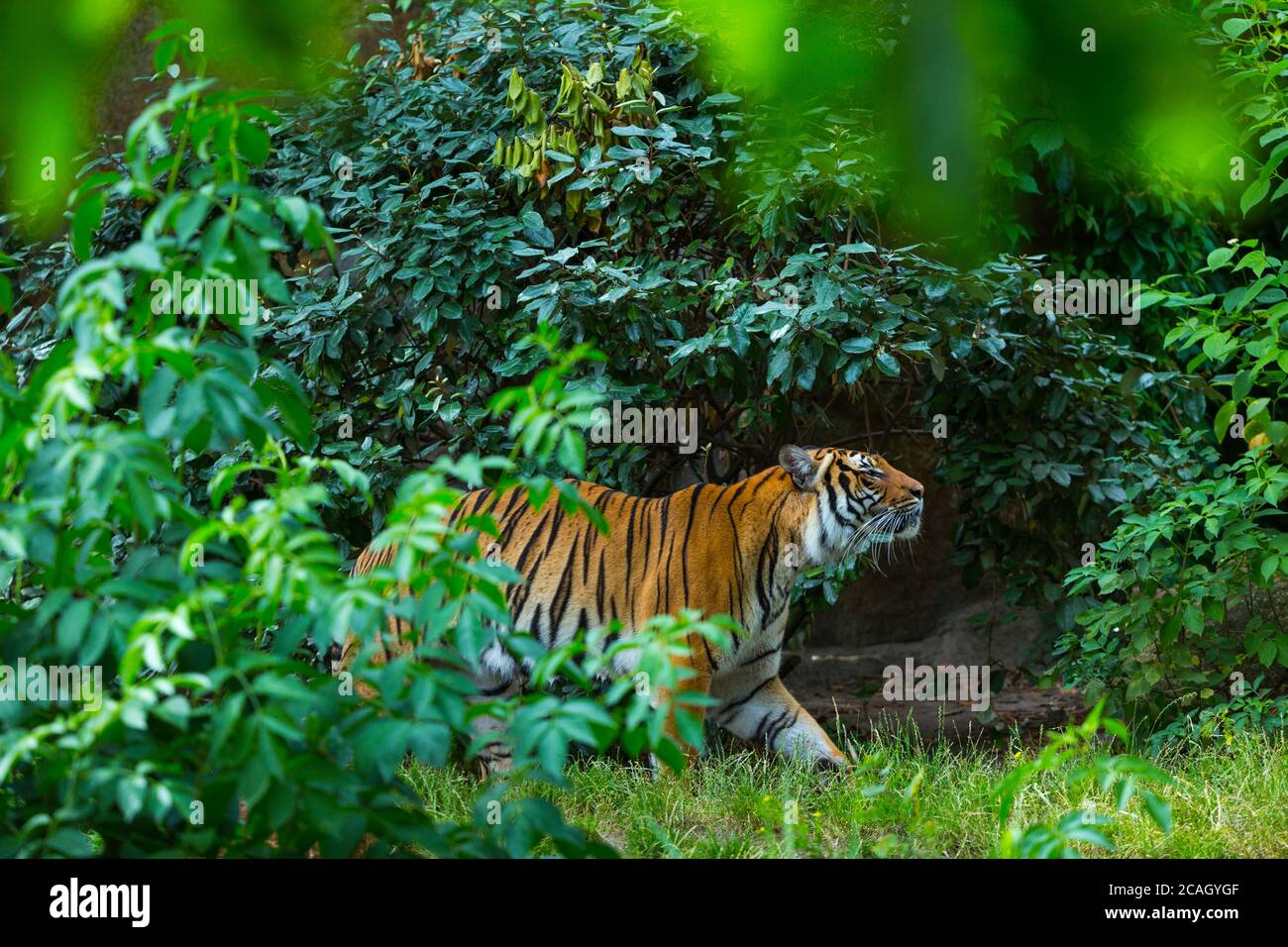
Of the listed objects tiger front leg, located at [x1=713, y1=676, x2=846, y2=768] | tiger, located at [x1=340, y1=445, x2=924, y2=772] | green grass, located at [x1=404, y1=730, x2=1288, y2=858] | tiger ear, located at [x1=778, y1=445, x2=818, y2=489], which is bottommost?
green grass, located at [x1=404, y1=730, x2=1288, y2=858]

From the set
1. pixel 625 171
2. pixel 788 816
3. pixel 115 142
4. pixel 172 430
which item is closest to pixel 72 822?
pixel 172 430

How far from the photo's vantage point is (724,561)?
5.12m

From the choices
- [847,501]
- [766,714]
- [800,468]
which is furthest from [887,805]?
[800,468]

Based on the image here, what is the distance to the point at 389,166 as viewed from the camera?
19.4 ft

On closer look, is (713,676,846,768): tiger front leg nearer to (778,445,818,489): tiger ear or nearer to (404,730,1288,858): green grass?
(404,730,1288,858): green grass

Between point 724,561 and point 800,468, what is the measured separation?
46 centimetres

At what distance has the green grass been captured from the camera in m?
3.91

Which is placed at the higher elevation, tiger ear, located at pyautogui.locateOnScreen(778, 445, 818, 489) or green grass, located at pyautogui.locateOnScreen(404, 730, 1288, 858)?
tiger ear, located at pyautogui.locateOnScreen(778, 445, 818, 489)

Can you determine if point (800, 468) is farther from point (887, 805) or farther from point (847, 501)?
point (887, 805)

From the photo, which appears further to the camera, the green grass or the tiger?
the tiger

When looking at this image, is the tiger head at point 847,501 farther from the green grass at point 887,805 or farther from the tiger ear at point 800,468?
the green grass at point 887,805

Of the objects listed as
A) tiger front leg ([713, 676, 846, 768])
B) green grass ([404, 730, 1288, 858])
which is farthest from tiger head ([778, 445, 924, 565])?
green grass ([404, 730, 1288, 858])

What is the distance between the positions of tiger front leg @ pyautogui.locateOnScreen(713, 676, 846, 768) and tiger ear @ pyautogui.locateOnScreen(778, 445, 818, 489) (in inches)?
31.7

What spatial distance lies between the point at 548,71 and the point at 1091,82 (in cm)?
495
